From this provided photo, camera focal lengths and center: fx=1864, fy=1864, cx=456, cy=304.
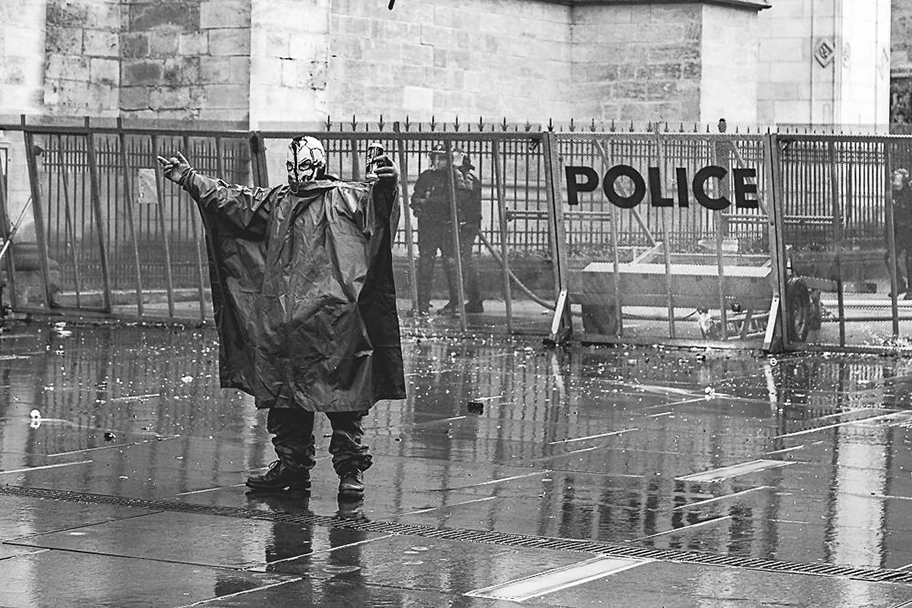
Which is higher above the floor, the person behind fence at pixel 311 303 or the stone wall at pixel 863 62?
the stone wall at pixel 863 62

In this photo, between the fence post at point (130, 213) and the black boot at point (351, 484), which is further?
the fence post at point (130, 213)

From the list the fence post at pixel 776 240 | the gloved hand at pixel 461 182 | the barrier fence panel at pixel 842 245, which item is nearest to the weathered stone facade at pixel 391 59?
the gloved hand at pixel 461 182

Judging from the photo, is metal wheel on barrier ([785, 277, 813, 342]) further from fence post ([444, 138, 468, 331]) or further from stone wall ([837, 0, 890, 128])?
stone wall ([837, 0, 890, 128])

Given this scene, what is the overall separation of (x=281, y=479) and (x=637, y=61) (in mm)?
19619

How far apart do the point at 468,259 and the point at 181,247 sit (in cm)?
314

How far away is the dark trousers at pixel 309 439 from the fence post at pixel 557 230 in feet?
28.0

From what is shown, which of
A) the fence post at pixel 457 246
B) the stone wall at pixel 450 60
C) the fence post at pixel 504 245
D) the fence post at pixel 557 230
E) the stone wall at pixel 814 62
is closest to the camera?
the fence post at pixel 557 230

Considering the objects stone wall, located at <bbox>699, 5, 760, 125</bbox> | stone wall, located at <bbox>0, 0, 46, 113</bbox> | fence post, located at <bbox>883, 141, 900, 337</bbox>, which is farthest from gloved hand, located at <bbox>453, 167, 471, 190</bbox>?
stone wall, located at <bbox>699, 5, 760, 125</bbox>

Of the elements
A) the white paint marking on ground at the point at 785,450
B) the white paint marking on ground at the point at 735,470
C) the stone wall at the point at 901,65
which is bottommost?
the white paint marking on ground at the point at 735,470

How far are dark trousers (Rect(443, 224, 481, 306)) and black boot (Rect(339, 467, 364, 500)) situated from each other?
362 inches

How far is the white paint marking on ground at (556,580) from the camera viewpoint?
674 cm

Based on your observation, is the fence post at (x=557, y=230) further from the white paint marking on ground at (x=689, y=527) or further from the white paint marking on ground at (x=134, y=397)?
the white paint marking on ground at (x=689, y=527)

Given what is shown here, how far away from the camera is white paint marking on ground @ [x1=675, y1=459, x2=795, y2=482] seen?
9523 mm

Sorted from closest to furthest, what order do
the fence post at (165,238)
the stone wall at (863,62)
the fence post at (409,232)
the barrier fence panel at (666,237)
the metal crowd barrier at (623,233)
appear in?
the metal crowd barrier at (623,233) → the barrier fence panel at (666,237) → the fence post at (409,232) → the fence post at (165,238) → the stone wall at (863,62)
